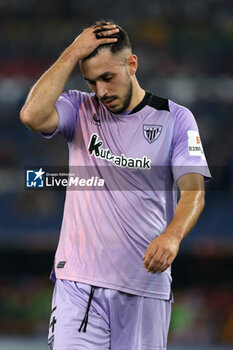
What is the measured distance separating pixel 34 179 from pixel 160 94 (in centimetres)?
923

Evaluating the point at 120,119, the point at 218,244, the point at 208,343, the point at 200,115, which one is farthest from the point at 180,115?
the point at 200,115

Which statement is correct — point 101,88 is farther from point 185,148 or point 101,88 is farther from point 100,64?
point 185,148

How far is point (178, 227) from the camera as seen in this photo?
10.1 ft

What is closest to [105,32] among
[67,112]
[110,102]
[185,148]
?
[110,102]

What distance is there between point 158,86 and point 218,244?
3604 mm

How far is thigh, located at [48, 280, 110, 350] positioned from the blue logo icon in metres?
1.00

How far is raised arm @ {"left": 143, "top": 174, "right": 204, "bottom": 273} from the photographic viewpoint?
288 centimetres

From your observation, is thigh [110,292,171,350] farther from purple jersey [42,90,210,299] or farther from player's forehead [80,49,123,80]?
player's forehead [80,49,123,80]

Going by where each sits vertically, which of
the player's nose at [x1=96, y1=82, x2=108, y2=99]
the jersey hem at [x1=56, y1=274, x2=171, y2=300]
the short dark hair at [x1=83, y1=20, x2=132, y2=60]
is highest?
the short dark hair at [x1=83, y1=20, x2=132, y2=60]

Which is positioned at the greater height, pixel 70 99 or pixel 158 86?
pixel 158 86

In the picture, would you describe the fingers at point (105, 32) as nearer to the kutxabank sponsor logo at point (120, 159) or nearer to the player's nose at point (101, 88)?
the player's nose at point (101, 88)

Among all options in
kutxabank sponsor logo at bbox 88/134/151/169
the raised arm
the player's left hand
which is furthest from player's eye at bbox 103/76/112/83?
the player's left hand

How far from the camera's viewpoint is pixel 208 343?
10.2 metres

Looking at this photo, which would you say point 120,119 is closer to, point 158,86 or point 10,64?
point 158,86
